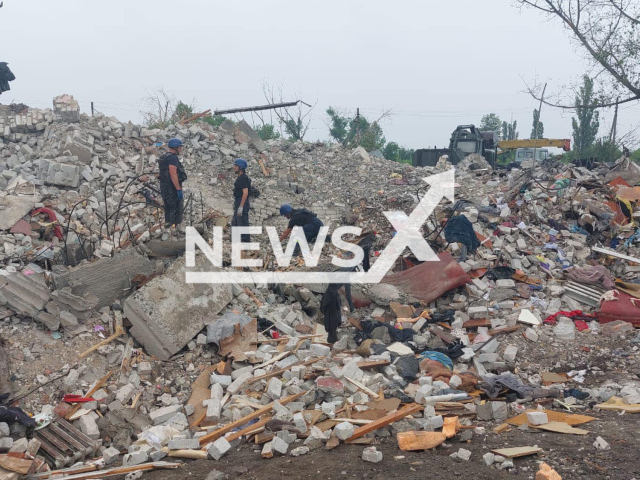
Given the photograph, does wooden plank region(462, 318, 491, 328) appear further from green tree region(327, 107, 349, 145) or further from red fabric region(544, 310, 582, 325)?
green tree region(327, 107, 349, 145)

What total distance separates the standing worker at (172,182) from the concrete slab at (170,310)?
5.98ft

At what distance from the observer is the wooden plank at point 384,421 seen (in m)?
4.27

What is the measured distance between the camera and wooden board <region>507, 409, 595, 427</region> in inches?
174

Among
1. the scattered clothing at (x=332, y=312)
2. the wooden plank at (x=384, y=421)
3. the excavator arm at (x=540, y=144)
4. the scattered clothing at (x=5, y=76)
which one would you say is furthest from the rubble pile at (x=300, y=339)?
the excavator arm at (x=540, y=144)

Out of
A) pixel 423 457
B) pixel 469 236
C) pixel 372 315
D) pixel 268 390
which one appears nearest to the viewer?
pixel 423 457

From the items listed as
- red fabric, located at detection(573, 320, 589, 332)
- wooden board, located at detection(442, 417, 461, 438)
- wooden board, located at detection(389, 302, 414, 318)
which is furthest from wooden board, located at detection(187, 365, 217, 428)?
red fabric, located at detection(573, 320, 589, 332)

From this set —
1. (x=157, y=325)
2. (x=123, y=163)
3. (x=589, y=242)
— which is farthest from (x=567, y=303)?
(x=123, y=163)

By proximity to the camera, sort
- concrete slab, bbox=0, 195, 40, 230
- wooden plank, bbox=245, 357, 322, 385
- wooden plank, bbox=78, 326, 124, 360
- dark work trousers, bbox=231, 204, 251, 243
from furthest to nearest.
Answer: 1. dark work trousers, bbox=231, 204, 251, 243
2. concrete slab, bbox=0, 195, 40, 230
3. wooden plank, bbox=78, 326, 124, 360
4. wooden plank, bbox=245, 357, 322, 385

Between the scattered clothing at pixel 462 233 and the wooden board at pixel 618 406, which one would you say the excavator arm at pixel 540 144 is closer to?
the scattered clothing at pixel 462 233

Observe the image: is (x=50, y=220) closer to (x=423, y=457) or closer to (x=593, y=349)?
(x=423, y=457)

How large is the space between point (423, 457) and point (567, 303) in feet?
16.0

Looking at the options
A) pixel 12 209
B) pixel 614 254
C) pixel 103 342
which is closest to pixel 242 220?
pixel 12 209

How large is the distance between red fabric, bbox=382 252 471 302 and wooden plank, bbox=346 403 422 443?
3537 millimetres

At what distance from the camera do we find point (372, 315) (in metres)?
7.73
